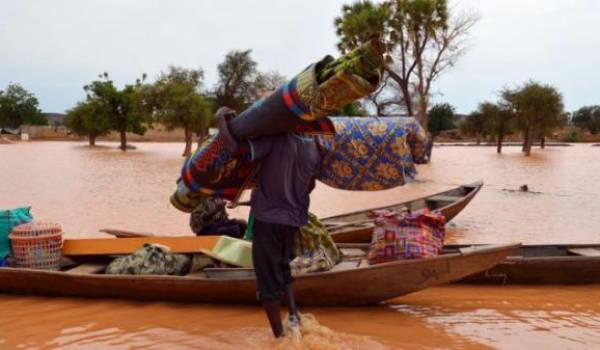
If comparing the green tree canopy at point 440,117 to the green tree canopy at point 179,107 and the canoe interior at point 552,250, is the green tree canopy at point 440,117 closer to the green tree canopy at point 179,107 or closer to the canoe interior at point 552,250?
the green tree canopy at point 179,107

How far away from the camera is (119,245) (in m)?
4.86

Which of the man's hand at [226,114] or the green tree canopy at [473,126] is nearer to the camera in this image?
the man's hand at [226,114]

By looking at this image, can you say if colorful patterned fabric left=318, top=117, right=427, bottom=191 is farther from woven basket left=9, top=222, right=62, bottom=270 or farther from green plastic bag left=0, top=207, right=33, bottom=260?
green plastic bag left=0, top=207, right=33, bottom=260

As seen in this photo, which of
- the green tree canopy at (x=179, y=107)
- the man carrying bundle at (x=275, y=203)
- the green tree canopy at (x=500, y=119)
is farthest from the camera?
the green tree canopy at (x=500, y=119)

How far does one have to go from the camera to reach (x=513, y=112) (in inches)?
1324

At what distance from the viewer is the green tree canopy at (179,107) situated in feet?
95.8

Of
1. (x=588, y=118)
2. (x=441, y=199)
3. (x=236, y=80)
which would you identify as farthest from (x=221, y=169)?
(x=588, y=118)

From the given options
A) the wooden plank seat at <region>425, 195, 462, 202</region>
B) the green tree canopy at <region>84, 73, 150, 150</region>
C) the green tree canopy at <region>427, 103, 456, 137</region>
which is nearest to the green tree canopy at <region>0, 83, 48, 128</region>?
the green tree canopy at <region>84, 73, 150, 150</region>

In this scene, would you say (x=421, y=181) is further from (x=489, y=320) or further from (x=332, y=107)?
(x=332, y=107)

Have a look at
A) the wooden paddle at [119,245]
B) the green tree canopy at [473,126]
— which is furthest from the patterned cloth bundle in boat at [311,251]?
the green tree canopy at [473,126]

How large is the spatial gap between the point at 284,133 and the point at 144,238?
2235mm

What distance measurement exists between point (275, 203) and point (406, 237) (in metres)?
1.27

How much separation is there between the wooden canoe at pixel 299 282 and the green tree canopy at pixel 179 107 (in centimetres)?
2459

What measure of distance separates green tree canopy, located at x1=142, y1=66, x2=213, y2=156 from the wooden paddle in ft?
79.3
